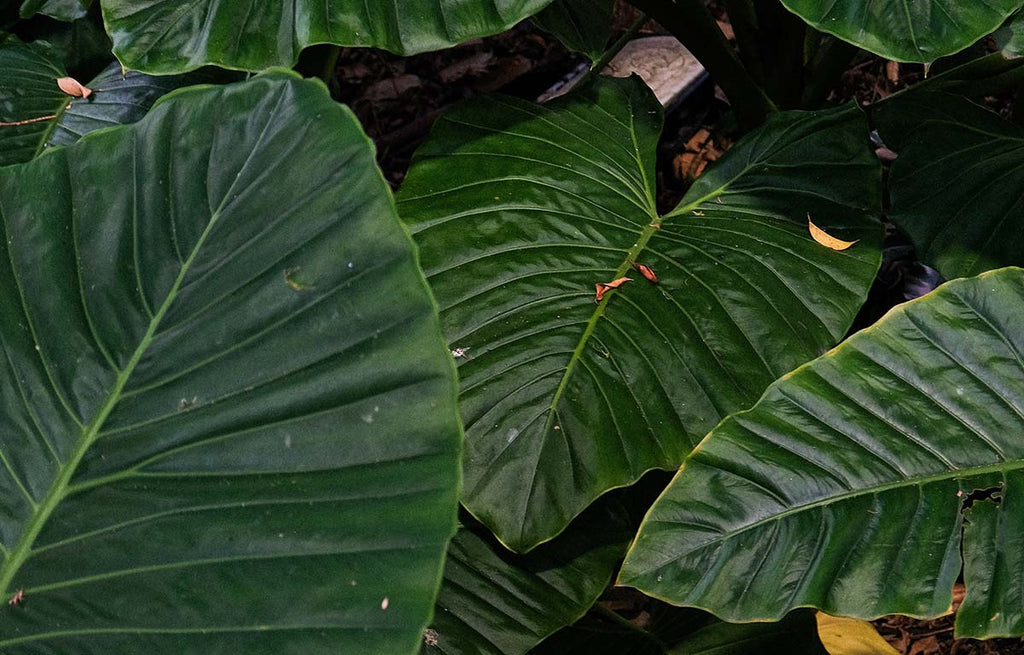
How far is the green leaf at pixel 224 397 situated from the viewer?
61cm

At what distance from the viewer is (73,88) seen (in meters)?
1.38

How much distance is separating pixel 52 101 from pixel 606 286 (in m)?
0.92

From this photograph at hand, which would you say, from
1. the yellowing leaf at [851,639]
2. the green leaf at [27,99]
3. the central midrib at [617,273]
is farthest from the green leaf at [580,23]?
the yellowing leaf at [851,639]

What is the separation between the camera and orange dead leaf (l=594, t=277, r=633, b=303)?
1.14 meters

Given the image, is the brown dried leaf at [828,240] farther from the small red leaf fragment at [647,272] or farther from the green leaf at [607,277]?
the small red leaf fragment at [647,272]

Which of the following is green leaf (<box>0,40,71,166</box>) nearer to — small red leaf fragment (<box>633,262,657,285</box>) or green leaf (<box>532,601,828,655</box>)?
small red leaf fragment (<box>633,262,657,285</box>)

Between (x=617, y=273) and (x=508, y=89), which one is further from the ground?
(x=617, y=273)

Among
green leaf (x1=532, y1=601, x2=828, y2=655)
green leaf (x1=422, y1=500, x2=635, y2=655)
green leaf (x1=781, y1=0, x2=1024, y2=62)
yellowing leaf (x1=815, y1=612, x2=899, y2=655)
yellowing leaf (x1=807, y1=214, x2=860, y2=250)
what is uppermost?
green leaf (x1=781, y1=0, x2=1024, y2=62)

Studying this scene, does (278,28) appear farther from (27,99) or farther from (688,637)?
(688,637)

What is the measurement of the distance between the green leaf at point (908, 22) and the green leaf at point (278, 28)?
0.35 metres

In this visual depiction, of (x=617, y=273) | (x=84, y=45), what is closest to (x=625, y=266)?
(x=617, y=273)

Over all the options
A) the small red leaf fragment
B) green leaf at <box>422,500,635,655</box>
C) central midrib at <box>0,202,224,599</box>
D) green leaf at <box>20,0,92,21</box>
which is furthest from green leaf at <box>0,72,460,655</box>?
green leaf at <box>20,0,92,21</box>

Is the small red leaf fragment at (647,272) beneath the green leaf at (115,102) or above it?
beneath

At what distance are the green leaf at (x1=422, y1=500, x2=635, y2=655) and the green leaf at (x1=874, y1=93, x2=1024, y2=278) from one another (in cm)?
64
